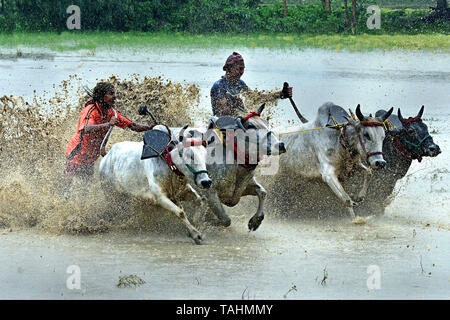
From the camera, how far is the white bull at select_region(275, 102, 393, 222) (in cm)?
940

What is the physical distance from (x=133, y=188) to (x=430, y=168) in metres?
5.30

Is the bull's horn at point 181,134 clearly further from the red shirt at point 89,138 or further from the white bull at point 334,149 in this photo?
the white bull at point 334,149

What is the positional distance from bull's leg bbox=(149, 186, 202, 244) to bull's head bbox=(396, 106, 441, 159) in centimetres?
255

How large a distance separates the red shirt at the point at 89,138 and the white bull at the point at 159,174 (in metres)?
0.16

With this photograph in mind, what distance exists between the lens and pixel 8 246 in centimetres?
883

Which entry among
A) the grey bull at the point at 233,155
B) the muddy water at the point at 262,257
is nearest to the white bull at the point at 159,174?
the grey bull at the point at 233,155

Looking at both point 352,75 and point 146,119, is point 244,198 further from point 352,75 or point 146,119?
point 352,75

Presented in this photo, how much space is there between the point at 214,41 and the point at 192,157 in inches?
900

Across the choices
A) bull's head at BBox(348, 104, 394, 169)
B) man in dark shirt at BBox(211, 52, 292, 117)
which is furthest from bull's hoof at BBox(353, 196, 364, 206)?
man in dark shirt at BBox(211, 52, 292, 117)

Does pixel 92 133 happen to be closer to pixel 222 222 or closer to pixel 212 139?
pixel 212 139

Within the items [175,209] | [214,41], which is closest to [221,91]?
[175,209]

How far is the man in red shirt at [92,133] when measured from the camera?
30.8ft

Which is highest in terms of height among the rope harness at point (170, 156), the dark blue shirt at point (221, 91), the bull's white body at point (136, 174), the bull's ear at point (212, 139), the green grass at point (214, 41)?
the dark blue shirt at point (221, 91)
